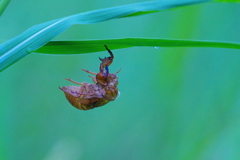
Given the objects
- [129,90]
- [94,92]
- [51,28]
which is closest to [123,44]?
[51,28]

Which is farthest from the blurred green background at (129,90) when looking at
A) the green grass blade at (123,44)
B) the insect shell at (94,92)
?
the green grass blade at (123,44)

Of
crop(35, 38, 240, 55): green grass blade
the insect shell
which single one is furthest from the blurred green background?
crop(35, 38, 240, 55): green grass blade

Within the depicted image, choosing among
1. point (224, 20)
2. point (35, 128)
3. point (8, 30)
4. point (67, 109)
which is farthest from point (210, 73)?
point (8, 30)

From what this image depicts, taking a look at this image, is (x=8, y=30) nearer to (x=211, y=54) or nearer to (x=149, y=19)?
(x=149, y=19)

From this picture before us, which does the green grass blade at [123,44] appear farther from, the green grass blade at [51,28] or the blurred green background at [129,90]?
the blurred green background at [129,90]

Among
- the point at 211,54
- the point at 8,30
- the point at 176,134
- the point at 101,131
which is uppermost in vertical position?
the point at 8,30

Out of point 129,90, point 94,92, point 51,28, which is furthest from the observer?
point 129,90

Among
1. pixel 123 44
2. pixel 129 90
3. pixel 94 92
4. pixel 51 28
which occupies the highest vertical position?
pixel 51 28

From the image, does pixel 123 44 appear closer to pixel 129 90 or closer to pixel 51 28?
pixel 51 28
